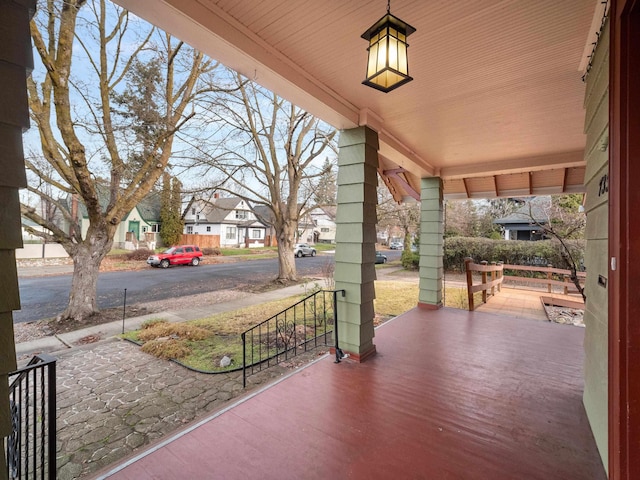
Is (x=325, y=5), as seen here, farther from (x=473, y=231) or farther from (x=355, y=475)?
(x=473, y=231)

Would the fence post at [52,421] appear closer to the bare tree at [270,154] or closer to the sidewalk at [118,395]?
the sidewalk at [118,395]

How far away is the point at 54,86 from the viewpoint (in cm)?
513

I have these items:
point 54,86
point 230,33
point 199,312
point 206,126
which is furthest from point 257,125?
point 230,33

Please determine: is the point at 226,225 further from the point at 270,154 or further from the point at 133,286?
the point at 270,154

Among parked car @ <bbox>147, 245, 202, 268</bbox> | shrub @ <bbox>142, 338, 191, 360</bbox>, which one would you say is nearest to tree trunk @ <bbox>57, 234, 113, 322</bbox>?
shrub @ <bbox>142, 338, 191, 360</bbox>

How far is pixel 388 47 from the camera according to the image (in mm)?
1690

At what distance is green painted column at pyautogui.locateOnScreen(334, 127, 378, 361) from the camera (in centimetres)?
320

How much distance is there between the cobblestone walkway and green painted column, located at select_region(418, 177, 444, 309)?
2685mm

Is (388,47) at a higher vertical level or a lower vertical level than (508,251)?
higher

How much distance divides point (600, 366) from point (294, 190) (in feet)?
30.5

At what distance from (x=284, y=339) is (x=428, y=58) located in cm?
397

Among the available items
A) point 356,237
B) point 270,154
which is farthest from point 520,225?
point 356,237

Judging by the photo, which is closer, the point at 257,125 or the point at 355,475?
the point at 355,475

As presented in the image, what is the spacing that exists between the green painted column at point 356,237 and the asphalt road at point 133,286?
602 centimetres
